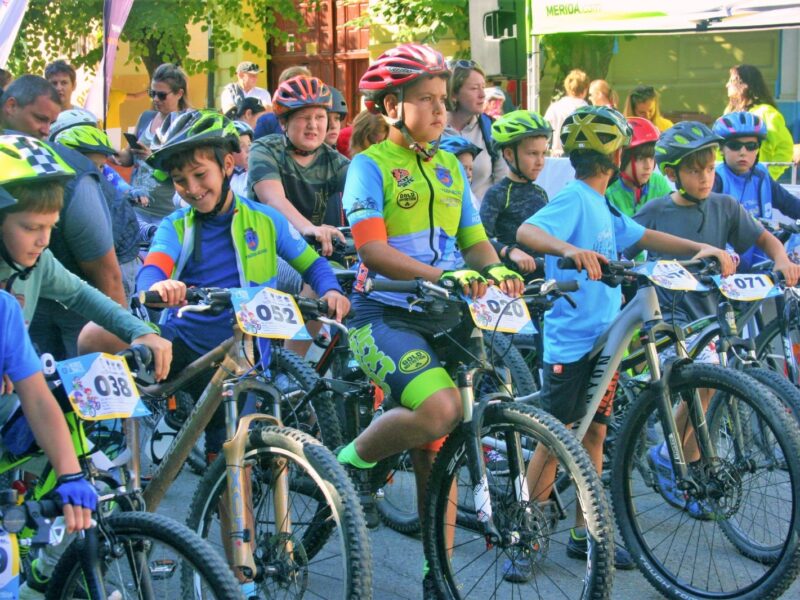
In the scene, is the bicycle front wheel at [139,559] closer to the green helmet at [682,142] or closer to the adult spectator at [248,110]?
the green helmet at [682,142]

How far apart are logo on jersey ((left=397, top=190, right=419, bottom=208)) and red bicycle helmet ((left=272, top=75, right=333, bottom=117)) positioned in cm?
233

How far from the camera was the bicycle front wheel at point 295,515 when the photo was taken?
149 inches

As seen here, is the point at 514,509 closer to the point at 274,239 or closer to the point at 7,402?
the point at 274,239

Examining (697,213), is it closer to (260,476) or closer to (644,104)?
(260,476)

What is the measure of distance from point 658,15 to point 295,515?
8829 millimetres

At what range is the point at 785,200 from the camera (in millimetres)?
7293

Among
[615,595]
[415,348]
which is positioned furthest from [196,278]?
[615,595]

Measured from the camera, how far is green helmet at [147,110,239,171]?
14.5 feet

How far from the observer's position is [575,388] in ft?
16.7

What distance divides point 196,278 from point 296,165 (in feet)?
7.63

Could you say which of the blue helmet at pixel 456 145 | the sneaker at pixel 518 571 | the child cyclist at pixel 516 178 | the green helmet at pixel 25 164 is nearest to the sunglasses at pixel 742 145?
the child cyclist at pixel 516 178

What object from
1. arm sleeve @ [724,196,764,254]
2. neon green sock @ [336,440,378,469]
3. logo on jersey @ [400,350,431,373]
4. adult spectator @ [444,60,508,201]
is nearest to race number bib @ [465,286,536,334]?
logo on jersey @ [400,350,431,373]

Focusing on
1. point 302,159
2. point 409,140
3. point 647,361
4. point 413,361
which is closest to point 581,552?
point 647,361

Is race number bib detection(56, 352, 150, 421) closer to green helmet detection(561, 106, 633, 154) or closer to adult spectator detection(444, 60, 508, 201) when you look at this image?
green helmet detection(561, 106, 633, 154)
